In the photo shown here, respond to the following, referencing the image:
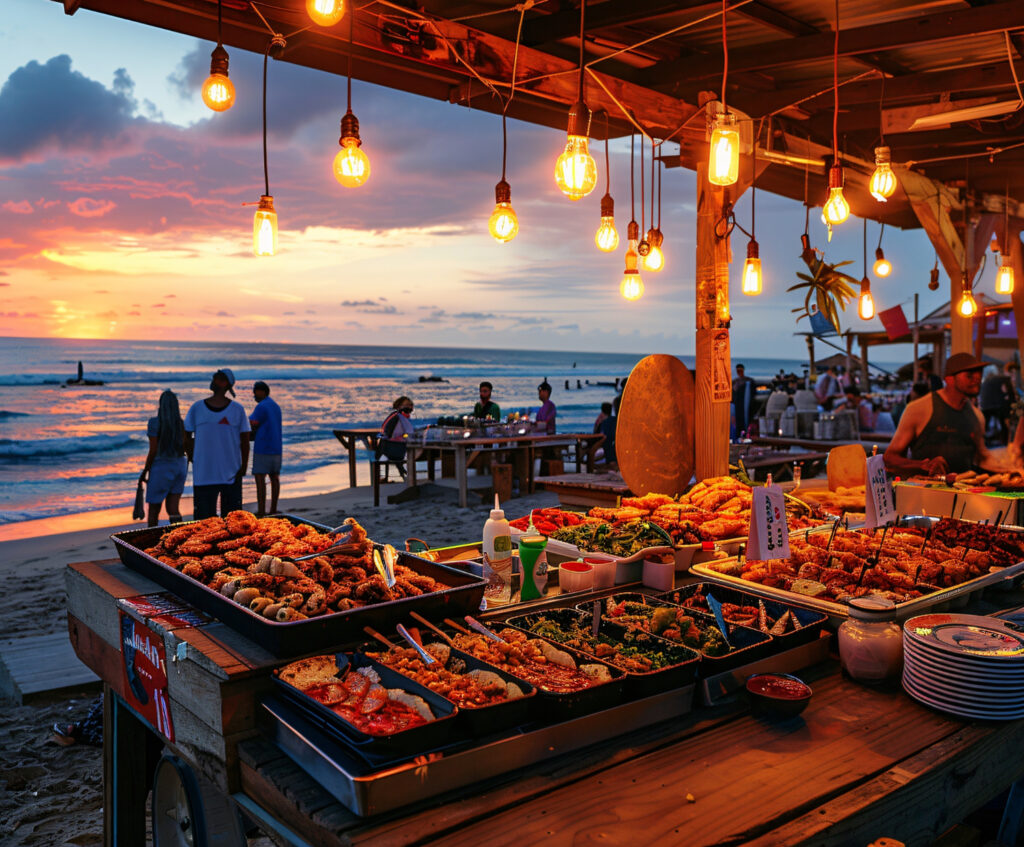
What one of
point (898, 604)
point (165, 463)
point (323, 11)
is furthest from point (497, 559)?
point (165, 463)

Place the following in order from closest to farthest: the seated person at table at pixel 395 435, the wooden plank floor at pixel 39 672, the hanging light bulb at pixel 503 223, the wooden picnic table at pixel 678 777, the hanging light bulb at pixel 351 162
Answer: the wooden picnic table at pixel 678 777 < the hanging light bulb at pixel 351 162 < the hanging light bulb at pixel 503 223 < the wooden plank floor at pixel 39 672 < the seated person at table at pixel 395 435

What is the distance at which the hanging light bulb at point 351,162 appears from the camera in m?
3.16

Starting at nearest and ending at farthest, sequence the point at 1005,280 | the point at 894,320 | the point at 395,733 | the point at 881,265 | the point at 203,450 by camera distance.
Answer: the point at 395,733, the point at 203,450, the point at 1005,280, the point at 881,265, the point at 894,320

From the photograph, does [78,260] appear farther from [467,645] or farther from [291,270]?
[467,645]

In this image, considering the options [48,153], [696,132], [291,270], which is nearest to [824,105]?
[696,132]

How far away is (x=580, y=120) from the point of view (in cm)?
274

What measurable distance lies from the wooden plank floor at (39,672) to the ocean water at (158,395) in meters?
8.30

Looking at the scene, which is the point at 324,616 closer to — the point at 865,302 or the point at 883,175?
the point at 883,175

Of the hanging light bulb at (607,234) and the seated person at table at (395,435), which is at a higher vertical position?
the hanging light bulb at (607,234)

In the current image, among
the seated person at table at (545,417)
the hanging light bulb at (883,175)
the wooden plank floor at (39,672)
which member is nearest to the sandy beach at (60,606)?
the wooden plank floor at (39,672)

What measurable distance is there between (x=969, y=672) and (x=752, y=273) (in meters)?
4.13

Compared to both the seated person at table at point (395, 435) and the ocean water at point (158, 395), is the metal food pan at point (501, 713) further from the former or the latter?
the ocean water at point (158, 395)

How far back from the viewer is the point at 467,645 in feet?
6.44

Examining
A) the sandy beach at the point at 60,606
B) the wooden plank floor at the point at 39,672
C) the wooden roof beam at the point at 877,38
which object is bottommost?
the sandy beach at the point at 60,606
